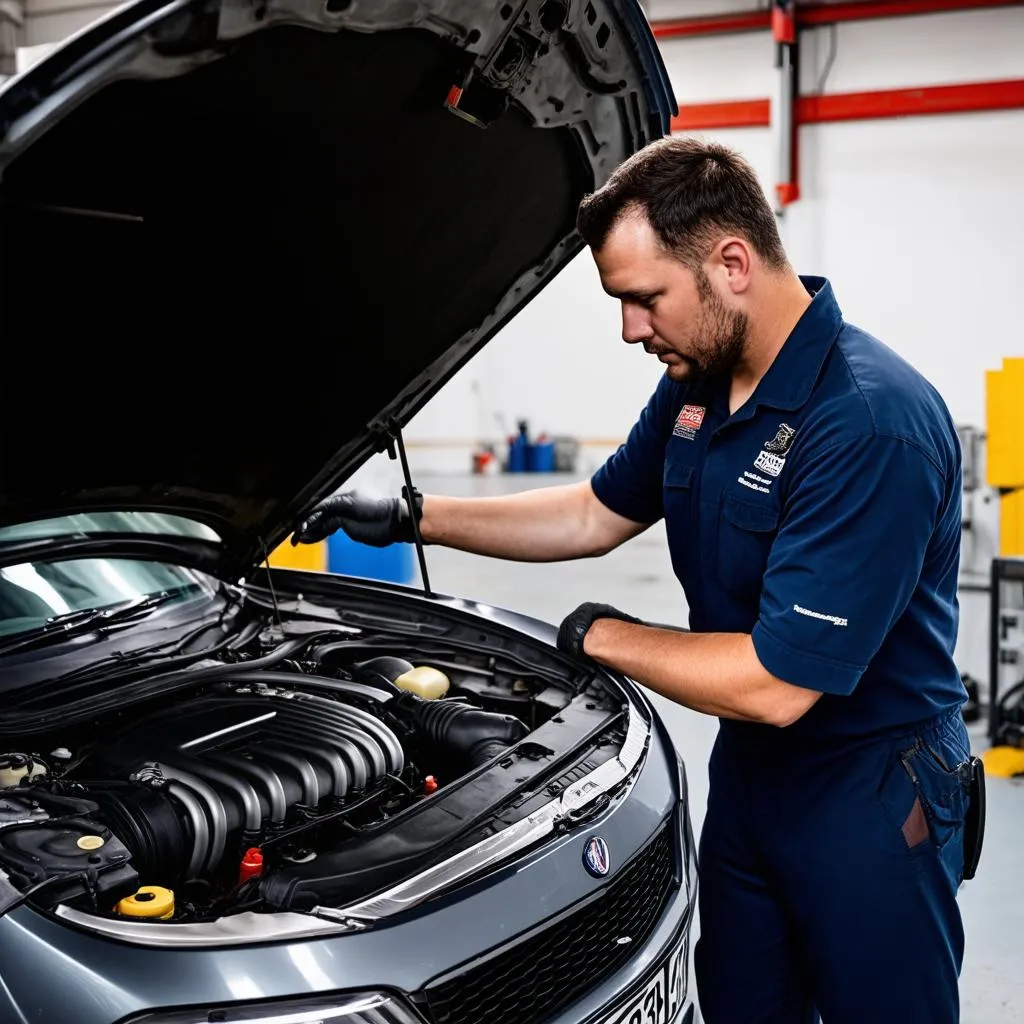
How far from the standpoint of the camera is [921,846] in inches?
59.9

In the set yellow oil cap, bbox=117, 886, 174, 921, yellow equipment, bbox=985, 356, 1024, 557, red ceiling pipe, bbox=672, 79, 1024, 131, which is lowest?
yellow equipment, bbox=985, 356, 1024, 557

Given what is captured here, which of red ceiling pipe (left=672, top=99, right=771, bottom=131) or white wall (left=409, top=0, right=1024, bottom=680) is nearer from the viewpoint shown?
white wall (left=409, top=0, right=1024, bottom=680)

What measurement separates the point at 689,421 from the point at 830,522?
377 millimetres

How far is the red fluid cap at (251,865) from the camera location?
4.42 feet

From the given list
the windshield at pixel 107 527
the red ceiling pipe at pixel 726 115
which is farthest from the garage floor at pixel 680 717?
the red ceiling pipe at pixel 726 115

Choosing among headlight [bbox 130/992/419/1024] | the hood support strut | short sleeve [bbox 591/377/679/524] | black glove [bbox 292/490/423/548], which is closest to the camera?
headlight [bbox 130/992/419/1024]

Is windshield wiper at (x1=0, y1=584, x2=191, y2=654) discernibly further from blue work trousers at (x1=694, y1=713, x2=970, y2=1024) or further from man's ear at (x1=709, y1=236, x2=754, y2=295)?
man's ear at (x1=709, y1=236, x2=754, y2=295)

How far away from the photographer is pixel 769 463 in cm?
152

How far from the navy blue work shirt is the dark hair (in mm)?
181

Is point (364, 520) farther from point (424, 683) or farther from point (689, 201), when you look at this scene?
point (689, 201)

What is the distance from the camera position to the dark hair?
1.44 meters

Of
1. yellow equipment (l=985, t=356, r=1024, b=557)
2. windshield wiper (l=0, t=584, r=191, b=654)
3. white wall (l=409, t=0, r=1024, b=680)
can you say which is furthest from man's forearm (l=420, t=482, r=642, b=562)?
white wall (l=409, t=0, r=1024, b=680)

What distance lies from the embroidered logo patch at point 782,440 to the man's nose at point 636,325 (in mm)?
223

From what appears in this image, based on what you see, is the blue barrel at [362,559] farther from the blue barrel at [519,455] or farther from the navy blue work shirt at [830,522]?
the blue barrel at [519,455]
